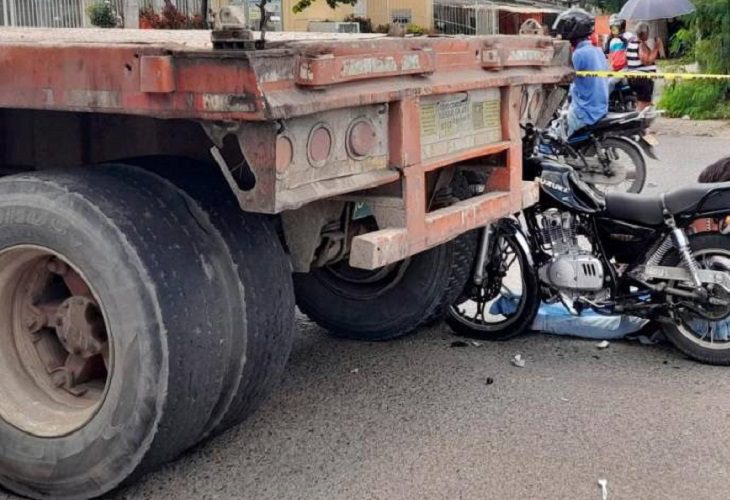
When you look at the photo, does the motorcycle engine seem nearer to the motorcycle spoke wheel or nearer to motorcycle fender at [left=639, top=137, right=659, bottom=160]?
the motorcycle spoke wheel

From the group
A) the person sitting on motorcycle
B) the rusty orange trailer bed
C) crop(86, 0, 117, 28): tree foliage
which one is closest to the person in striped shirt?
the person sitting on motorcycle

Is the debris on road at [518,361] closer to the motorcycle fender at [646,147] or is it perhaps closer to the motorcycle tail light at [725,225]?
the motorcycle tail light at [725,225]

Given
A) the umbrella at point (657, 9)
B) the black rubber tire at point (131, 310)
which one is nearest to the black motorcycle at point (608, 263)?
the black rubber tire at point (131, 310)

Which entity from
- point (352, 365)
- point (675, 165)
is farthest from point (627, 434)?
point (675, 165)

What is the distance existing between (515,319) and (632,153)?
519 centimetres

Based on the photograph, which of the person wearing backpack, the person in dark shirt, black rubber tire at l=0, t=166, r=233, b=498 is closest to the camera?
black rubber tire at l=0, t=166, r=233, b=498

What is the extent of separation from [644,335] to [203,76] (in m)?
3.38

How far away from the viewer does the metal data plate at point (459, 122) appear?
4.07 m

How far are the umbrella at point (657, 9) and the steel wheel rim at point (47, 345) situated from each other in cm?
1531

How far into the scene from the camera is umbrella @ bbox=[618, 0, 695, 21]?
17509 millimetres

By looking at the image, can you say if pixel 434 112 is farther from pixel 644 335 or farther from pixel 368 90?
pixel 644 335

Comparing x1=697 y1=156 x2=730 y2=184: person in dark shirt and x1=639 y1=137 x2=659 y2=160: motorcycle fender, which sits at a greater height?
x1=697 y1=156 x2=730 y2=184: person in dark shirt

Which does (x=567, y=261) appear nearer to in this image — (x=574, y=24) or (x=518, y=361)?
(x=518, y=361)

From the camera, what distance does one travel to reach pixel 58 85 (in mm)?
3414
